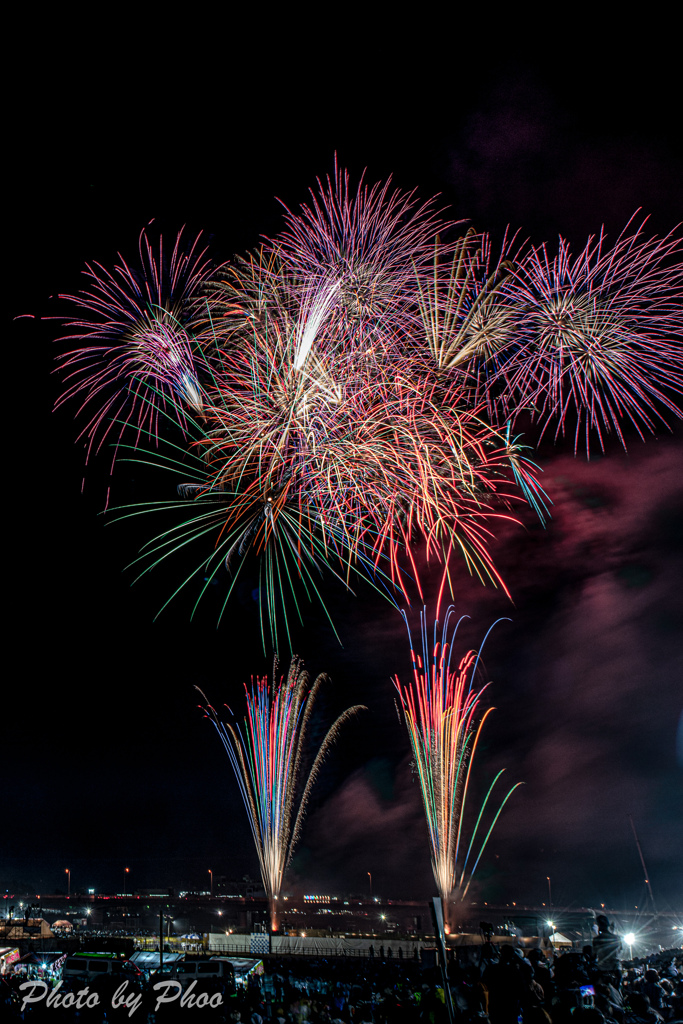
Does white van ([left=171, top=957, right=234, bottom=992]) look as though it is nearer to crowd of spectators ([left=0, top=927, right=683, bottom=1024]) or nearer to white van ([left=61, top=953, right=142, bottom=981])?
crowd of spectators ([left=0, top=927, right=683, bottom=1024])

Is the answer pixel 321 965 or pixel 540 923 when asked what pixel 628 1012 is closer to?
pixel 321 965

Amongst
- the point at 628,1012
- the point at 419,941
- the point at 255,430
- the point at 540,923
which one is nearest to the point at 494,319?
the point at 255,430

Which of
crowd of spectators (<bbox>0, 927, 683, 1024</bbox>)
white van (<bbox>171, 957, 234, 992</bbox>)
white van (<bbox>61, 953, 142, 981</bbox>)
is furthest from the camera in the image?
white van (<bbox>61, 953, 142, 981</bbox>)

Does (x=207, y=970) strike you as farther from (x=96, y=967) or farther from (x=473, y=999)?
(x=473, y=999)

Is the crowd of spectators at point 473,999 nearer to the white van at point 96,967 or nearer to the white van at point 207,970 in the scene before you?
the white van at point 207,970

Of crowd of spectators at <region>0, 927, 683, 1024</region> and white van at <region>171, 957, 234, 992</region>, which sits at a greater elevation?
white van at <region>171, 957, 234, 992</region>

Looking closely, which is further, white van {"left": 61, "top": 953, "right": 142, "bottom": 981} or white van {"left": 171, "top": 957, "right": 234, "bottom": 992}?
white van {"left": 61, "top": 953, "right": 142, "bottom": 981}

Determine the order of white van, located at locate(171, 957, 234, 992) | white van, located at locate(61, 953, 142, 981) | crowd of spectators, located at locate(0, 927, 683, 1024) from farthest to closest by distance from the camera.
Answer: white van, located at locate(61, 953, 142, 981) → white van, located at locate(171, 957, 234, 992) → crowd of spectators, located at locate(0, 927, 683, 1024)

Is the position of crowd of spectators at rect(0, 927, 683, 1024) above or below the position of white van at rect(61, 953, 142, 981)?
below

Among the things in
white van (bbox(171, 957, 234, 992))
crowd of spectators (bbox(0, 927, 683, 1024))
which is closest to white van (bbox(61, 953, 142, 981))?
white van (bbox(171, 957, 234, 992))

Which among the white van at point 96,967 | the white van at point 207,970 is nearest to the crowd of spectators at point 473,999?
the white van at point 207,970

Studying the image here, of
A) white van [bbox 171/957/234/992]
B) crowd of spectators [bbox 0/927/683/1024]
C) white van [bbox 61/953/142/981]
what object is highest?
white van [bbox 61/953/142/981]
